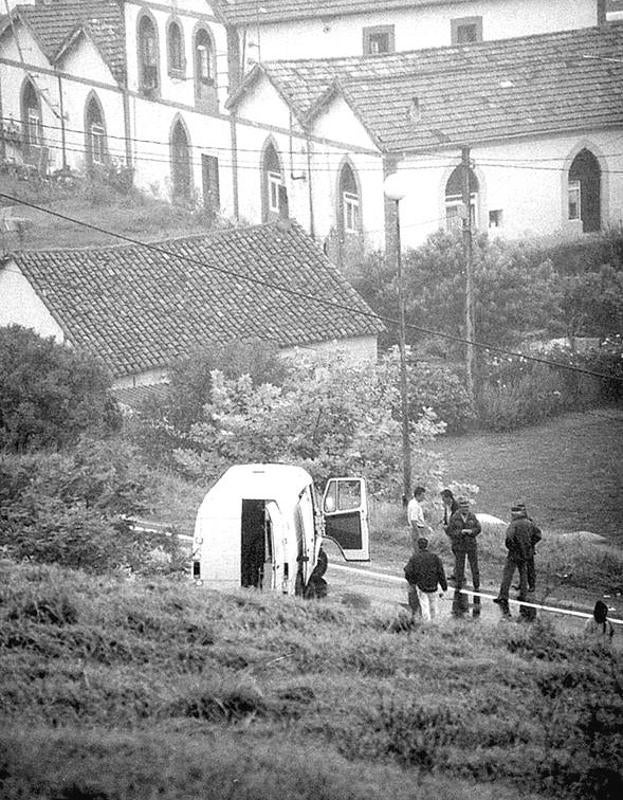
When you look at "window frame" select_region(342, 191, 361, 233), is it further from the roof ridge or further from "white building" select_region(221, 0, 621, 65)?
"white building" select_region(221, 0, 621, 65)

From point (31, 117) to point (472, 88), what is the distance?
18539 millimetres

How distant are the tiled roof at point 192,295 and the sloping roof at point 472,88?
5.41m

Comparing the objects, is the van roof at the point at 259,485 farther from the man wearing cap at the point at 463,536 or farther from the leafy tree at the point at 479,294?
the leafy tree at the point at 479,294

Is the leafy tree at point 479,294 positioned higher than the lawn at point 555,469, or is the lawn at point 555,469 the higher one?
the leafy tree at point 479,294

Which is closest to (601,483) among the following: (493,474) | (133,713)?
(493,474)

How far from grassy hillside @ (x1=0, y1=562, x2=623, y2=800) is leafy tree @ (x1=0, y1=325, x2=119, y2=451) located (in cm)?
747

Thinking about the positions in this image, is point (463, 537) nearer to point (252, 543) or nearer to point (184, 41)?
point (252, 543)

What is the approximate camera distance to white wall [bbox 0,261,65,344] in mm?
29938

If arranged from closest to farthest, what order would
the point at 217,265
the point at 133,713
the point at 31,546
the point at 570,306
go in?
the point at 133,713 → the point at 31,546 → the point at 217,265 → the point at 570,306

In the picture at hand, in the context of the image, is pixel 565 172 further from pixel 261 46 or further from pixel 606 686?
pixel 606 686

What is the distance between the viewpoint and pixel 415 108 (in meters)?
A: 37.6

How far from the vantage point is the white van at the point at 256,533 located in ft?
49.8

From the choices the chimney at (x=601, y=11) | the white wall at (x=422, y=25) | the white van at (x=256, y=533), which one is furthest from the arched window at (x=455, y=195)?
the white van at (x=256, y=533)

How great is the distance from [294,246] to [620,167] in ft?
32.9
